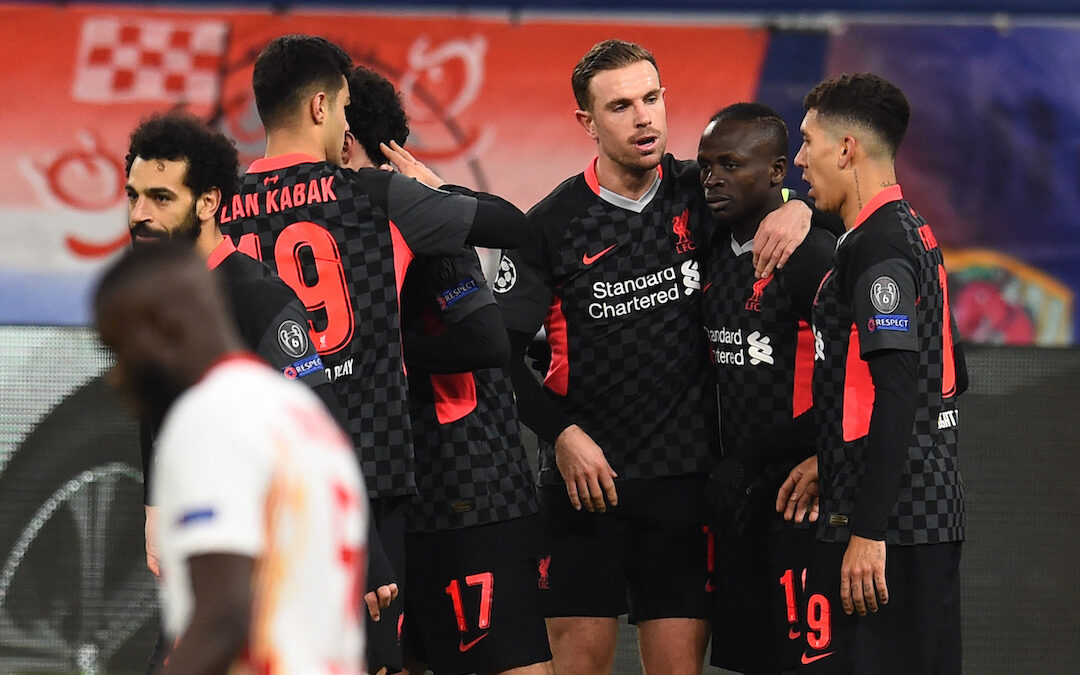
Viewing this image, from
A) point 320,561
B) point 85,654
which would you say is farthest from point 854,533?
point 85,654

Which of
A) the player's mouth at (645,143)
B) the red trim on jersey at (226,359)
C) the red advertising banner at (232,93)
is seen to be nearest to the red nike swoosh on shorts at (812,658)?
the player's mouth at (645,143)

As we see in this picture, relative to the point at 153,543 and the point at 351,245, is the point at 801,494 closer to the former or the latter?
the point at 351,245

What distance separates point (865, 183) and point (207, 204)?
5.01 feet

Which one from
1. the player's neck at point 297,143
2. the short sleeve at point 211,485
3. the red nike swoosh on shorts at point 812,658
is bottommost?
the red nike swoosh on shorts at point 812,658

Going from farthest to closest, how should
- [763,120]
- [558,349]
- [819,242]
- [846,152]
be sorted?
[558,349]
[763,120]
[819,242]
[846,152]

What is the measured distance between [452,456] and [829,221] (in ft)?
3.87

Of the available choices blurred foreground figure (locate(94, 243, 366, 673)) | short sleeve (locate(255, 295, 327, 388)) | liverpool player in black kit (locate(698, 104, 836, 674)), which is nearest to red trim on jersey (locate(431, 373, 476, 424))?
liverpool player in black kit (locate(698, 104, 836, 674))

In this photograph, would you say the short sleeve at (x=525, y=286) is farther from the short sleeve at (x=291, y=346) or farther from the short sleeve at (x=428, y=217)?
the short sleeve at (x=291, y=346)

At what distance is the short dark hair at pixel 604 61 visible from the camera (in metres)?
4.15

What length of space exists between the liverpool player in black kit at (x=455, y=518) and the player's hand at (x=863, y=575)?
925 millimetres

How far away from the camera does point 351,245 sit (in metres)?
3.44

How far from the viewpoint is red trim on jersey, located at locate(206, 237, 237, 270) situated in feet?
9.58

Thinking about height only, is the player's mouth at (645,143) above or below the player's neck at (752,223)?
above

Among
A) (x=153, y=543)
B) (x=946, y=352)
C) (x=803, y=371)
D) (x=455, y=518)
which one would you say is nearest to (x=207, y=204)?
(x=153, y=543)
